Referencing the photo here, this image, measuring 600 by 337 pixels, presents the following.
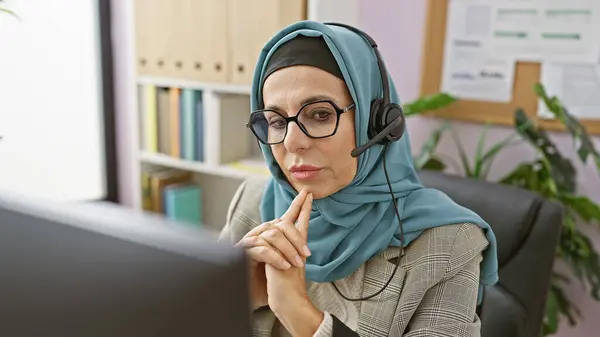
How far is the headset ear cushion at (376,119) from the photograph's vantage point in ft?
3.14

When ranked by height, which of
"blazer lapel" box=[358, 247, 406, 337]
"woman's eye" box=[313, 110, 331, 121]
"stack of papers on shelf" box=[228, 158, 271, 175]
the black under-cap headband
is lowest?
"stack of papers on shelf" box=[228, 158, 271, 175]

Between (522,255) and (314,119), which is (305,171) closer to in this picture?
(314,119)

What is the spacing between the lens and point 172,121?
8.54 feet

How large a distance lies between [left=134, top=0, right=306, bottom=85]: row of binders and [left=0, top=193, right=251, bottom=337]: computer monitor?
5.79 ft

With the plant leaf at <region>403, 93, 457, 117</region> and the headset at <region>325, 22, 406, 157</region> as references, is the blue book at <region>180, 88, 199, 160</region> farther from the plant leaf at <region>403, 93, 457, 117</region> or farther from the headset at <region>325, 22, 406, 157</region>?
the headset at <region>325, 22, 406, 157</region>

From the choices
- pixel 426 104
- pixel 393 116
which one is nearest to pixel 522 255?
pixel 393 116

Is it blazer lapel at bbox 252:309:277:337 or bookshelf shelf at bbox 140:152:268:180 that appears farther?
bookshelf shelf at bbox 140:152:268:180

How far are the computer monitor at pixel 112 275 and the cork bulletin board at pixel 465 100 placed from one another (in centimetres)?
186

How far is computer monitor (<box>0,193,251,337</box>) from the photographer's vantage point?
Answer: 0.36 metres

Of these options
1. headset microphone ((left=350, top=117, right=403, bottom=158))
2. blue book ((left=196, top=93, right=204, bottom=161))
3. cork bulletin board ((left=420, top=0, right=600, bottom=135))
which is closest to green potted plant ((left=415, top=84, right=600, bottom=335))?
cork bulletin board ((left=420, top=0, right=600, bottom=135))

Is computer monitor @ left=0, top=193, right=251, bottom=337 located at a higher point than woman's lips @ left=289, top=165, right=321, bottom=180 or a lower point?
higher

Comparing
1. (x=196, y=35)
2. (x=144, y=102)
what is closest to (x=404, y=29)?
(x=196, y=35)

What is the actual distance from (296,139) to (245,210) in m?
0.27

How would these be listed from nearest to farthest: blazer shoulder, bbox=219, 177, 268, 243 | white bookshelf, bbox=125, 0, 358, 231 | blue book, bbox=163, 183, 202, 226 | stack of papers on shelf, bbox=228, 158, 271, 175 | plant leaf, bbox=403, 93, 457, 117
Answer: blazer shoulder, bbox=219, 177, 268, 243, plant leaf, bbox=403, 93, 457, 117, white bookshelf, bbox=125, 0, 358, 231, stack of papers on shelf, bbox=228, 158, 271, 175, blue book, bbox=163, 183, 202, 226
